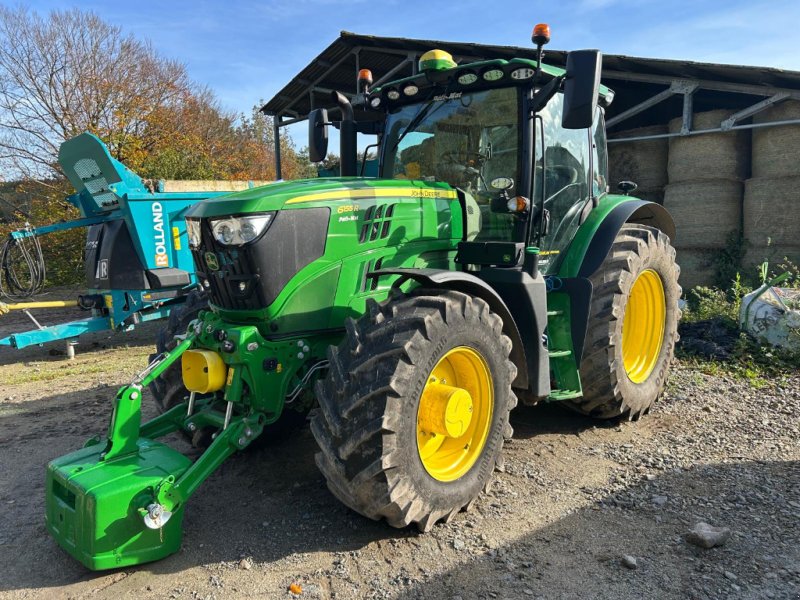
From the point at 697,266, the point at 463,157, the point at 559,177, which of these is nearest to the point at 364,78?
the point at 463,157

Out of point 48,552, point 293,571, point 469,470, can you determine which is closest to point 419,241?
point 469,470

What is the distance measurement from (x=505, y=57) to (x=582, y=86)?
6999mm

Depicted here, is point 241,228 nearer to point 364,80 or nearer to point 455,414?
point 455,414

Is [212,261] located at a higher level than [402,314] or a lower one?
higher

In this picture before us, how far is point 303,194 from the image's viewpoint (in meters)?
3.10

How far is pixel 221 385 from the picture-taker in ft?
10.1

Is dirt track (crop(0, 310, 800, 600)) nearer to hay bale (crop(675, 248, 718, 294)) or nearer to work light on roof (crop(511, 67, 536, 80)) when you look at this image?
work light on roof (crop(511, 67, 536, 80))

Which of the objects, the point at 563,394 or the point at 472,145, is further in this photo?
the point at 472,145

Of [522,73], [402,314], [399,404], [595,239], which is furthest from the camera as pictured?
[595,239]

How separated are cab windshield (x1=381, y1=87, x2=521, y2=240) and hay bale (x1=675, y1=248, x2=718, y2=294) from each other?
18.0 ft

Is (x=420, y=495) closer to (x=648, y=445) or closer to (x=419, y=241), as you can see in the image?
(x=419, y=241)

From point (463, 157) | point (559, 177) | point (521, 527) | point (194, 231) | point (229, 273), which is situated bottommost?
point (521, 527)

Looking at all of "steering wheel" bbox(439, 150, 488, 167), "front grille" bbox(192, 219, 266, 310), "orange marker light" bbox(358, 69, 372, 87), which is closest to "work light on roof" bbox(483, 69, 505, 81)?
"steering wheel" bbox(439, 150, 488, 167)

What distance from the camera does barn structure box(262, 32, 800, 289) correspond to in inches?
298
